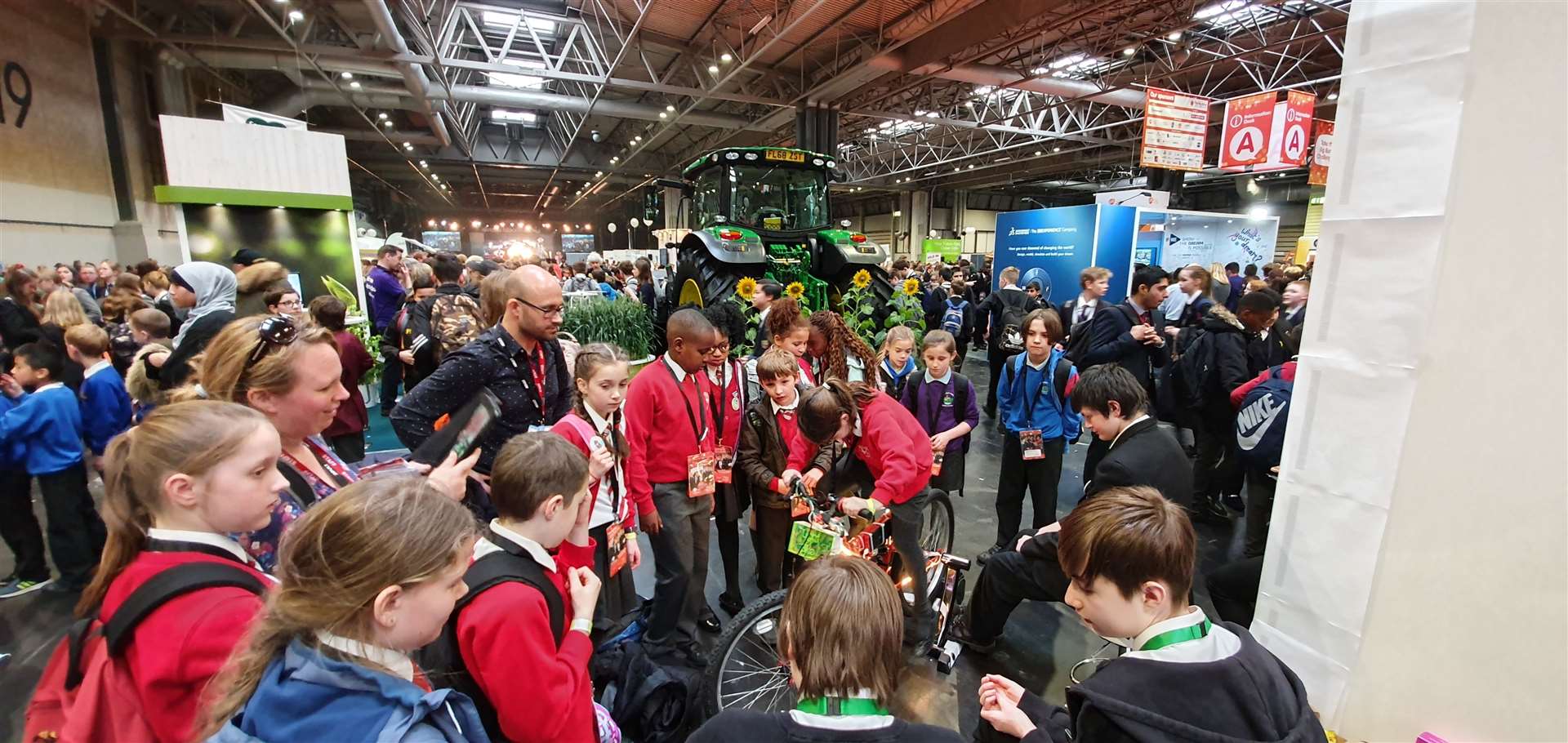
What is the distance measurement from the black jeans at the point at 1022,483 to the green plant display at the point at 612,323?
4145 millimetres

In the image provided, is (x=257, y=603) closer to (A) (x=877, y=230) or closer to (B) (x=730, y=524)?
(B) (x=730, y=524)

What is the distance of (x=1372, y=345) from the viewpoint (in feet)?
4.95

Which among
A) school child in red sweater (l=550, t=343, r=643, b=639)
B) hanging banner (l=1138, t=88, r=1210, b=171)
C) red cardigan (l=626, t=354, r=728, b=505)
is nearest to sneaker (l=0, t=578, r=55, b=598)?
school child in red sweater (l=550, t=343, r=643, b=639)

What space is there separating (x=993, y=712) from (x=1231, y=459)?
3.87m

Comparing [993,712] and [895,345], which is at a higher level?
[895,345]

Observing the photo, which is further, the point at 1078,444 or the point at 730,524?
the point at 1078,444

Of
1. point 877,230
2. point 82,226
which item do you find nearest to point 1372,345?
point 82,226

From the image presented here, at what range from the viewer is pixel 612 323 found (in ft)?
21.6

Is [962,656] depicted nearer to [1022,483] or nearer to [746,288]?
[1022,483]

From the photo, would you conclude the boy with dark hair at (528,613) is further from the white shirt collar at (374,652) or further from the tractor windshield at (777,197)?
the tractor windshield at (777,197)

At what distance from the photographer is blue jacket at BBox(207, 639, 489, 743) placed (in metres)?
0.87

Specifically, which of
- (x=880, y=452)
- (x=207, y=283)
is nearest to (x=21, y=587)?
(x=207, y=283)

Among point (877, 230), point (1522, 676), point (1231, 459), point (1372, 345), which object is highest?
point (877, 230)

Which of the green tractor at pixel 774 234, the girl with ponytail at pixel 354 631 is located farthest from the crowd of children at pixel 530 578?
the green tractor at pixel 774 234
